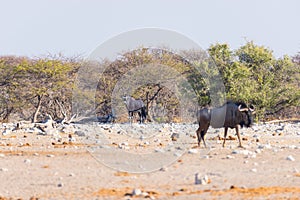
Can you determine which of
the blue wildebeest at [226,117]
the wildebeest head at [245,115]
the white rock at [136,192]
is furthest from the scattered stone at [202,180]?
the wildebeest head at [245,115]

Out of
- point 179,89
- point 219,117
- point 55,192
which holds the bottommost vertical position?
point 55,192

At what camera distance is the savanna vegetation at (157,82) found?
132 feet

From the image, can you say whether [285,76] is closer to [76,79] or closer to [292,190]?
[76,79]

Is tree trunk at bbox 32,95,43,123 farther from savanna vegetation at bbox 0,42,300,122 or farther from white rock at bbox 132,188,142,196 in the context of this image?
white rock at bbox 132,188,142,196

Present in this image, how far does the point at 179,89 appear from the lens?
40.9 metres

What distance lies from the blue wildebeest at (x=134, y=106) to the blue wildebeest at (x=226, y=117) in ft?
62.8

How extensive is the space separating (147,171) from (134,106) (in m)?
26.1

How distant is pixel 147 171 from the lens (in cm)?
1326

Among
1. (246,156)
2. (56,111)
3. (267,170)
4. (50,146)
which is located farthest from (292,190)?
(56,111)

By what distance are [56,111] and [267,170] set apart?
35.7m

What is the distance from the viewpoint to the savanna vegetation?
40.3 metres

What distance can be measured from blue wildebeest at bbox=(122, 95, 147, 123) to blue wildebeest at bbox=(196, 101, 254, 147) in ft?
62.8

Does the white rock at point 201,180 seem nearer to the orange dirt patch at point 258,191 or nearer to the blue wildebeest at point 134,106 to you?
the orange dirt patch at point 258,191

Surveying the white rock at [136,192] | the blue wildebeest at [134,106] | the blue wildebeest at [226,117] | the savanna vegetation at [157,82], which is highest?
the savanna vegetation at [157,82]
